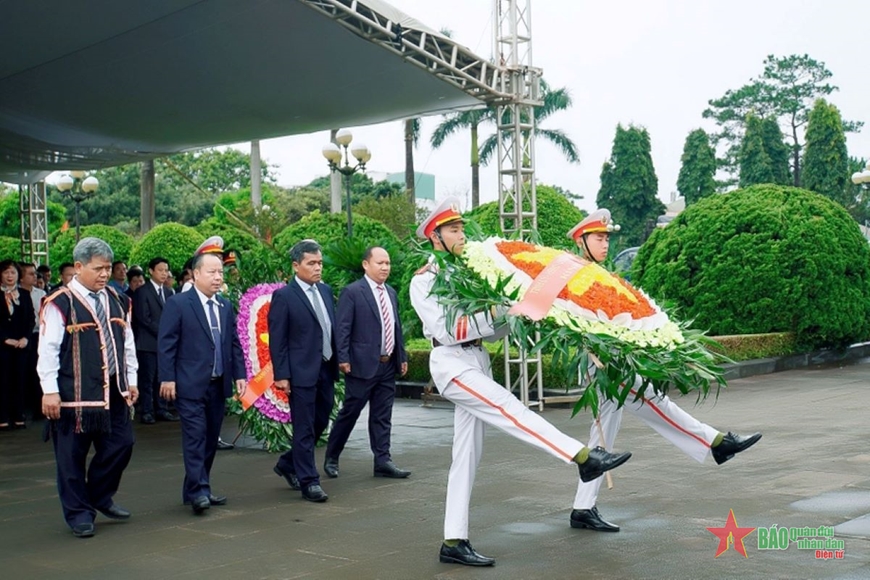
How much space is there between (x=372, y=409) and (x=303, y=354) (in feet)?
3.60

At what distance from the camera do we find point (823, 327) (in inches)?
615

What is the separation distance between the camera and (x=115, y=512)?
7.00 meters

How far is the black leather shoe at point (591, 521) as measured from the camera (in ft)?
20.4

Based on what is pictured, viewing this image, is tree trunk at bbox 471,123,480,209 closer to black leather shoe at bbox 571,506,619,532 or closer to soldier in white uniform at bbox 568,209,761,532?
soldier in white uniform at bbox 568,209,761,532

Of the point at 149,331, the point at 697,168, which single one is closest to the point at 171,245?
the point at 149,331

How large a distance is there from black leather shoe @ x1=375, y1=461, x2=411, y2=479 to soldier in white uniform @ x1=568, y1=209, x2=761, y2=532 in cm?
227

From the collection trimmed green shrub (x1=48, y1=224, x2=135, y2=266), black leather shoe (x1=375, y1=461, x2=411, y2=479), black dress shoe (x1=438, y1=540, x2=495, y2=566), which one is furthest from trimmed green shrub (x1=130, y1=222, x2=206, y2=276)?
black dress shoe (x1=438, y1=540, x2=495, y2=566)

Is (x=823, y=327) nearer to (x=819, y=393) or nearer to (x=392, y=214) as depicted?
(x=819, y=393)

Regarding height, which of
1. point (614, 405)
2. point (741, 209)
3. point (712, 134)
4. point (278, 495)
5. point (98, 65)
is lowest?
point (278, 495)

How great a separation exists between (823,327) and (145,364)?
9492 millimetres

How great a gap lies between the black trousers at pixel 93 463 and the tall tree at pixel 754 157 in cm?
5120

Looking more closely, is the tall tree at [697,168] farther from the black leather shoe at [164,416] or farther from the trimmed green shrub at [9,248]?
the black leather shoe at [164,416]

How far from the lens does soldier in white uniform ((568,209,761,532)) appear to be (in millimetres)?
5988

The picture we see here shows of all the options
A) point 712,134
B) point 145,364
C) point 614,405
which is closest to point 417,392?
point 145,364
